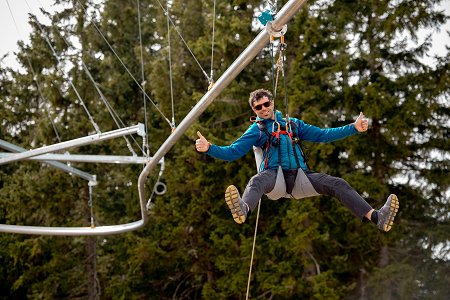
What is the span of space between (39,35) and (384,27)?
995 cm

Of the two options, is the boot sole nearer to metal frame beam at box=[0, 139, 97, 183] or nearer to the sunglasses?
the sunglasses

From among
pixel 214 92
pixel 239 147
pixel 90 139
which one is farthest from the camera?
pixel 90 139

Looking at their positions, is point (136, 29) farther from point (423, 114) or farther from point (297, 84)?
point (423, 114)

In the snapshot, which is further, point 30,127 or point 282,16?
point 30,127

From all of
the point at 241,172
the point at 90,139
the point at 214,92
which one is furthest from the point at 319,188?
the point at 241,172

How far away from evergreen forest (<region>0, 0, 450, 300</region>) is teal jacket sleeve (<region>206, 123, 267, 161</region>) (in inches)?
314

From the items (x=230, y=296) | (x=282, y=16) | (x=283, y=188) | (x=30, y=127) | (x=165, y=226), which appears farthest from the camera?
(x=30, y=127)

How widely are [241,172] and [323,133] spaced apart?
989 cm

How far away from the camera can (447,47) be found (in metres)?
14.9

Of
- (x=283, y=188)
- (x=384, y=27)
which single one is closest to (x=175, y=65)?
(x=384, y=27)

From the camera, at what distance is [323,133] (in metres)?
5.25

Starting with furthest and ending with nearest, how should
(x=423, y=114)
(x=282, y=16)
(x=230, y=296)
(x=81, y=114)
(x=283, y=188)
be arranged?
1. (x=81, y=114)
2. (x=230, y=296)
3. (x=423, y=114)
4. (x=283, y=188)
5. (x=282, y=16)

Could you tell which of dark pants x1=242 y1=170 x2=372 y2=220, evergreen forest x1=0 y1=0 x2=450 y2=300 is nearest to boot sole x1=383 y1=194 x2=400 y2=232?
dark pants x1=242 y1=170 x2=372 y2=220

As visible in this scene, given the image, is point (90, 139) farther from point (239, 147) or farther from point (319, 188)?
point (319, 188)
